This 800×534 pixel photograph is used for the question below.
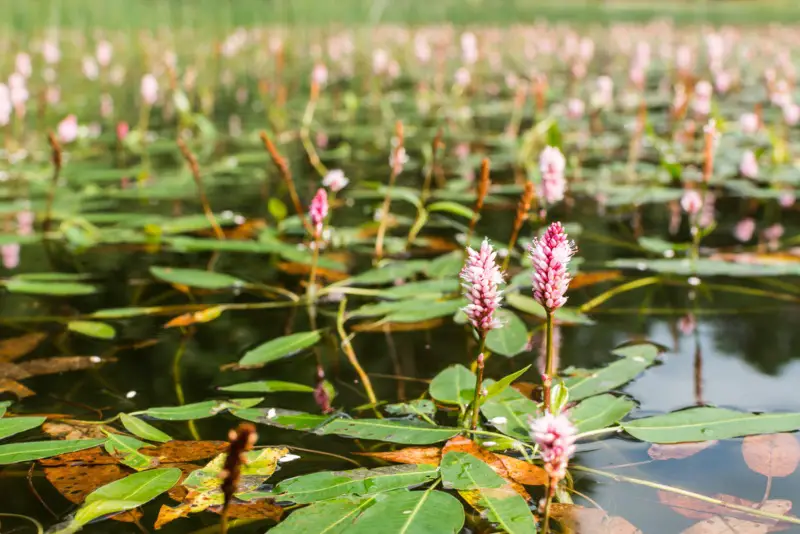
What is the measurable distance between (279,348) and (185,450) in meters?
0.38

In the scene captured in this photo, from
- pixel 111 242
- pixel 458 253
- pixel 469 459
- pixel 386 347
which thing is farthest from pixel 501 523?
pixel 111 242

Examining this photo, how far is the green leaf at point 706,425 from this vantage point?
1194mm

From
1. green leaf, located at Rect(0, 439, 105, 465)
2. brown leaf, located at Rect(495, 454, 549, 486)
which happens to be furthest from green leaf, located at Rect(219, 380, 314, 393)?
brown leaf, located at Rect(495, 454, 549, 486)

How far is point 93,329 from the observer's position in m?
1.70

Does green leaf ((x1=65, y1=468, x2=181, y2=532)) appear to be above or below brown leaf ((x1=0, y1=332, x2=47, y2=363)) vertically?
below

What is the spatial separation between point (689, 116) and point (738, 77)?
95.1 inches

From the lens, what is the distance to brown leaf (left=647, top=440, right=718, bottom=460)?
1.18 meters

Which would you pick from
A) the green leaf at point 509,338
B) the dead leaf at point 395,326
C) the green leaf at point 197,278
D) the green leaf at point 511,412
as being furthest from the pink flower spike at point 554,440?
the green leaf at point 197,278

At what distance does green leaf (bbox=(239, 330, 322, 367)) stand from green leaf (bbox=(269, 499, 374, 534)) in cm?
54

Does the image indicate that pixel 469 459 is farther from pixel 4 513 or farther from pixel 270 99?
pixel 270 99

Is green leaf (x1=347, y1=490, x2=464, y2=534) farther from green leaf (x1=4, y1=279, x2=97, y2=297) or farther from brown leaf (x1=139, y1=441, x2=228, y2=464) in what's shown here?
green leaf (x1=4, y1=279, x2=97, y2=297)

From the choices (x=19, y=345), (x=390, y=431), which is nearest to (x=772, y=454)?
(x=390, y=431)

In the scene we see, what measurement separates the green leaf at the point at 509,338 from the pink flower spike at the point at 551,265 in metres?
0.47

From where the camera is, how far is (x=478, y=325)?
1.09 metres
